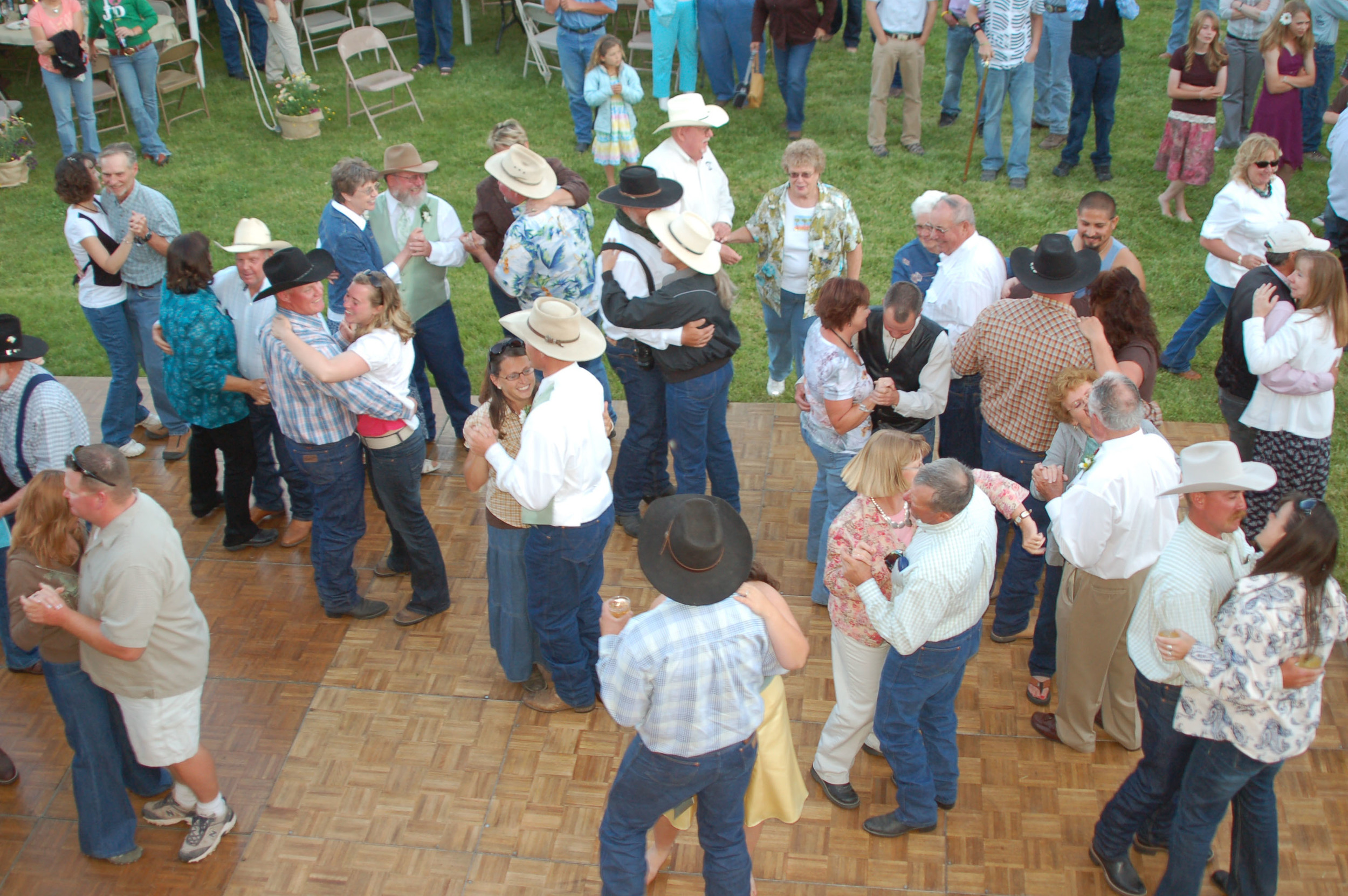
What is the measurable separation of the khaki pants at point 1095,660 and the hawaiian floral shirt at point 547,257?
109 inches

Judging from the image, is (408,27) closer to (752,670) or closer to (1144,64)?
(1144,64)

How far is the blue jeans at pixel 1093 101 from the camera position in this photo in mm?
8562

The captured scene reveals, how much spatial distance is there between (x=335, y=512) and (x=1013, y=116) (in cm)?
667

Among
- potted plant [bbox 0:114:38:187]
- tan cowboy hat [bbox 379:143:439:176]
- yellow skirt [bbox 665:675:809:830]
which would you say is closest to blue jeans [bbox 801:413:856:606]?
yellow skirt [bbox 665:675:809:830]

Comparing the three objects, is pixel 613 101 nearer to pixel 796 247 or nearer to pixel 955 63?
pixel 955 63

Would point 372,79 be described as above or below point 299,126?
above

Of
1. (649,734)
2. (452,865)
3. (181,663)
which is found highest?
(649,734)

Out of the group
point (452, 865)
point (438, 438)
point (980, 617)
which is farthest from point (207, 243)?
point (980, 617)

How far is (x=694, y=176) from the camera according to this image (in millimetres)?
6027

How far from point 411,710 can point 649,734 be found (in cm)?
189

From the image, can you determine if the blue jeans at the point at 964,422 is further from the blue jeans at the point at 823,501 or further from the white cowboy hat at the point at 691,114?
the white cowboy hat at the point at 691,114

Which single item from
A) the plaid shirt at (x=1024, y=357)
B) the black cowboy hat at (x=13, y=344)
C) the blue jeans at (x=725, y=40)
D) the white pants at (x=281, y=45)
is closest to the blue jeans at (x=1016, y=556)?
the plaid shirt at (x=1024, y=357)

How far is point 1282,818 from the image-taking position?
395 cm

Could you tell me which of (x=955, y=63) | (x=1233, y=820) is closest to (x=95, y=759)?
(x=1233, y=820)
